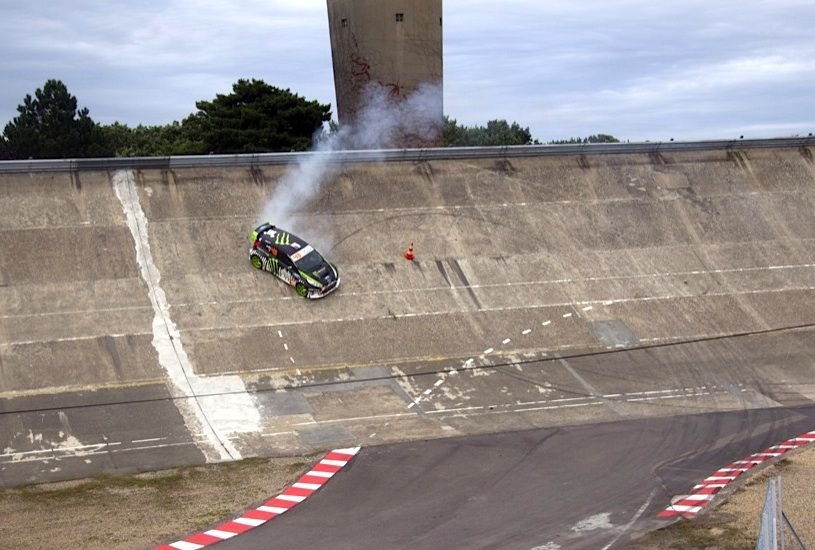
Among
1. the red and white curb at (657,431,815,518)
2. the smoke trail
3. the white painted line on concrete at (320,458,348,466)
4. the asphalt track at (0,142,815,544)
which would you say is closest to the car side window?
the asphalt track at (0,142,815,544)

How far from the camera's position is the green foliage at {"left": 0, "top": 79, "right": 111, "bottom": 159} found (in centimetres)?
5572

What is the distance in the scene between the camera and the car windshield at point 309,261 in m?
28.8

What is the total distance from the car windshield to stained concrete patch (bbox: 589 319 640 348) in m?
8.28

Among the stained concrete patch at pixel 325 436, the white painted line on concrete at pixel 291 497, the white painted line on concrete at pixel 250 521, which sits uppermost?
the stained concrete patch at pixel 325 436

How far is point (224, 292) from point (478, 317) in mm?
7521

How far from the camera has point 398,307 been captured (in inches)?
1139

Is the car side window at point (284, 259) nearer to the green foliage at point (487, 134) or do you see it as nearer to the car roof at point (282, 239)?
the car roof at point (282, 239)

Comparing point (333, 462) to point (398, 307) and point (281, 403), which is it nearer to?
point (281, 403)

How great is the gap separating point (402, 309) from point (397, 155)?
9132 mm

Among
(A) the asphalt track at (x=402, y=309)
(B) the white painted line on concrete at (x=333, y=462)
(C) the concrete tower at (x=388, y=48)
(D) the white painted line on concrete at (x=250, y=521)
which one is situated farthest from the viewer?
(C) the concrete tower at (x=388, y=48)

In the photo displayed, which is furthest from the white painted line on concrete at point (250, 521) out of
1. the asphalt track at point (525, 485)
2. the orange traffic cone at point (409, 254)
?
the orange traffic cone at point (409, 254)

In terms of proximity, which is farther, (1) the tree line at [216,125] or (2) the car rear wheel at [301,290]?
(1) the tree line at [216,125]

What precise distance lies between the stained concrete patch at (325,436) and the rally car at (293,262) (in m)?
7.02

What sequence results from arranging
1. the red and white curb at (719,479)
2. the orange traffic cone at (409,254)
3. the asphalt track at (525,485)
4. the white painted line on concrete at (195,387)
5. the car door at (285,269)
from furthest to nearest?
the orange traffic cone at (409,254)
the car door at (285,269)
the white painted line on concrete at (195,387)
the red and white curb at (719,479)
the asphalt track at (525,485)
